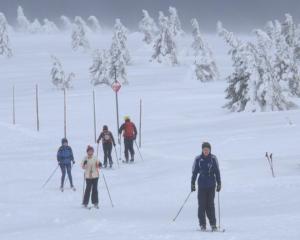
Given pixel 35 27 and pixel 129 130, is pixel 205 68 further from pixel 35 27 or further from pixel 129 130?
pixel 35 27

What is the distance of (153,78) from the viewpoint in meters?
78.5

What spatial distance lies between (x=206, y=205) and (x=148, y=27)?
129m

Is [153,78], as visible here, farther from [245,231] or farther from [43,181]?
[245,231]

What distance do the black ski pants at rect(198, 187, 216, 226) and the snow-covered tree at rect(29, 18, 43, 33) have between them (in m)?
172

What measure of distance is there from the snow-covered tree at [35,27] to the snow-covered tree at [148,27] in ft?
133

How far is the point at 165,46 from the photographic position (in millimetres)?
101625

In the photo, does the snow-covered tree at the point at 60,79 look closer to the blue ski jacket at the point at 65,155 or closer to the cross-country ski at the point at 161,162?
the cross-country ski at the point at 161,162

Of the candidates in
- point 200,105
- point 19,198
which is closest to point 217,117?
point 200,105

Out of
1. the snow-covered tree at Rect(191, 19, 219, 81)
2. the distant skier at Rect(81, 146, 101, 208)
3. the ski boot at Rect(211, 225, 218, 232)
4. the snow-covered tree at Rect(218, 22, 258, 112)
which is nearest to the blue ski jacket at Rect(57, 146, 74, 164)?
the distant skier at Rect(81, 146, 101, 208)

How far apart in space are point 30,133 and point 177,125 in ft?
27.4

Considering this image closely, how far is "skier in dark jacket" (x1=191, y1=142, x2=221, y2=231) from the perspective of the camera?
11453 mm

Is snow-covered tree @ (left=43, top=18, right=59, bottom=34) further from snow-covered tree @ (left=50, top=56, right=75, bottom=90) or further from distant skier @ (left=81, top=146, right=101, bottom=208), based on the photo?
distant skier @ (left=81, top=146, right=101, bottom=208)

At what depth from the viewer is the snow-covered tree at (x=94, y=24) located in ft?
607

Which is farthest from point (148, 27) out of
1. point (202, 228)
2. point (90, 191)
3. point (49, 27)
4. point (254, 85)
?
point (202, 228)
